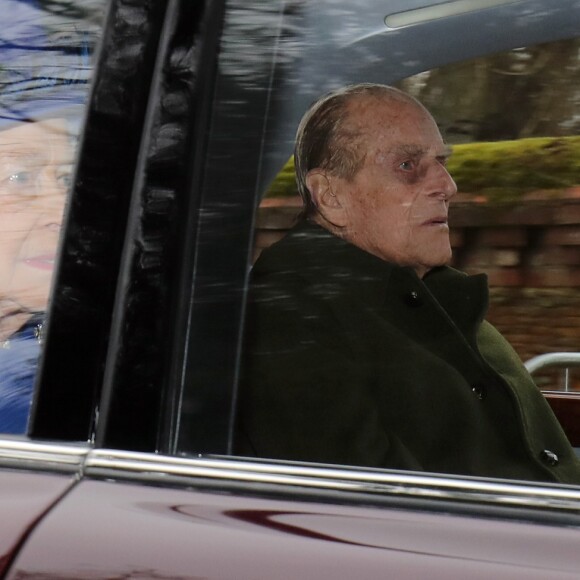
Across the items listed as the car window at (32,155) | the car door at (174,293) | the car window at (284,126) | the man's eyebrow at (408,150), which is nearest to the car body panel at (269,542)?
the car door at (174,293)

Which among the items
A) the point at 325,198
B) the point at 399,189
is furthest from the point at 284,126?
the point at 399,189

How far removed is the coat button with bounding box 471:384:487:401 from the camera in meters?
1.81

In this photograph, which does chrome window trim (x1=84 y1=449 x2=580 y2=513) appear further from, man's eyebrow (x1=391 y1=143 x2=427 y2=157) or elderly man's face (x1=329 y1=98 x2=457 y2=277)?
man's eyebrow (x1=391 y1=143 x2=427 y2=157)

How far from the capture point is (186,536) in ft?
4.64

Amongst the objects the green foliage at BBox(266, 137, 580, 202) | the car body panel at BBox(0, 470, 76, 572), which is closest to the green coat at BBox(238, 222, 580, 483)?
the green foliage at BBox(266, 137, 580, 202)

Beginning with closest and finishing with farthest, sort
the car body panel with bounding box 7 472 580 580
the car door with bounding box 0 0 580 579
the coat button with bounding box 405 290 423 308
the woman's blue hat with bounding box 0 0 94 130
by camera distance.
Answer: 1. the car body panel with bounding box 7 472 580 580
2. the car door with bounding box 0 0 580 579
3. the woman's blue hat with bounding box 0 0 94 130
4. the coat button with bounding box 405 290 423 308

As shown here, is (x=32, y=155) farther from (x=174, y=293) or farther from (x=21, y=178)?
(x=174, y=293)

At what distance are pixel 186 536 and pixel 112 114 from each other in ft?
1.82

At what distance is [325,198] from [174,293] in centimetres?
35

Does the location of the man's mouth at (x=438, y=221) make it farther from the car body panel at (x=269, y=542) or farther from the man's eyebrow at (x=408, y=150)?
the car body panel at (x=269, y=542)

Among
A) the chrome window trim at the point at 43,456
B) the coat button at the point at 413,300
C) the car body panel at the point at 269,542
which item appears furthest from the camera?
the coat button at the point at 413,300

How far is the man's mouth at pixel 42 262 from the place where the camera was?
1644mm

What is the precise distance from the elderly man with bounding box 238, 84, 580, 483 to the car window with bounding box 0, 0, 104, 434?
0.28 m

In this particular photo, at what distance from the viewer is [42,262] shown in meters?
1.66
